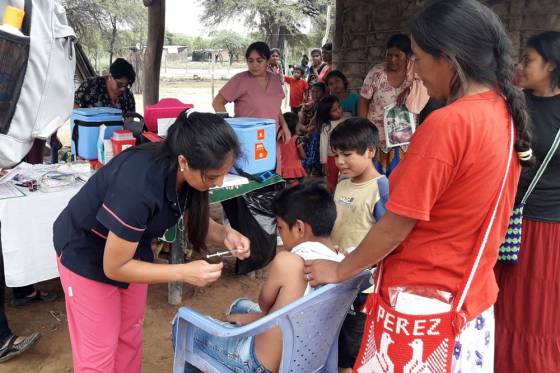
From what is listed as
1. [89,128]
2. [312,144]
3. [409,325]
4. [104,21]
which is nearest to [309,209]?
[409,325]

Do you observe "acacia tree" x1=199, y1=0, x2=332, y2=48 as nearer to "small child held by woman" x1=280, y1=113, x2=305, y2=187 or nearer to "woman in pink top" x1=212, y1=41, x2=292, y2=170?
"small child held by woman" x1=280, y1=113, x2=305, y2=187

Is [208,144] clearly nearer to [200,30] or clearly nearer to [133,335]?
[133,335]

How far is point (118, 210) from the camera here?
1.40 metres

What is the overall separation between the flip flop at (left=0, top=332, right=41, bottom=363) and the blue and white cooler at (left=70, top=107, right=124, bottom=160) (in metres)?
1.22

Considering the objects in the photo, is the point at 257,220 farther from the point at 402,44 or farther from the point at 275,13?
the point at 275,13

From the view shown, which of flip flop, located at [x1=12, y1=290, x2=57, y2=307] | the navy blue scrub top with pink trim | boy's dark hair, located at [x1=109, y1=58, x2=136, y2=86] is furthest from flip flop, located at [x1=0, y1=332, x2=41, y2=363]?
boy's dark hair, located at [x1=109, y1=58, x2=136, y2=86]

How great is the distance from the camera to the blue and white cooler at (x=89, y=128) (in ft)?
10.7

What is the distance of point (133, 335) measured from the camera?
193 cm

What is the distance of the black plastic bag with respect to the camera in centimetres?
338

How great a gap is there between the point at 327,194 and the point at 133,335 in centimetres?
93

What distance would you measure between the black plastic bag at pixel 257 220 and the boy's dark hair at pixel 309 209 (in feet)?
4.69

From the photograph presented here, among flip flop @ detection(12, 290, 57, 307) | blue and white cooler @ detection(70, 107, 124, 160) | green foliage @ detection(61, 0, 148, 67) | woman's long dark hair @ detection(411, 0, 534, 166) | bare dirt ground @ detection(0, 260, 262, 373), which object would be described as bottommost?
bare dirt ground @ detection(0, 260, 262, 373)

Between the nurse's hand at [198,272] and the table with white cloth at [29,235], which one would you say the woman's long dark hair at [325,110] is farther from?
the nurse's hand at [198,272]

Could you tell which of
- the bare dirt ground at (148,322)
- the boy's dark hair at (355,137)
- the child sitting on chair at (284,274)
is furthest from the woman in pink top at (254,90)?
the child sitting on chair at (284,274)
